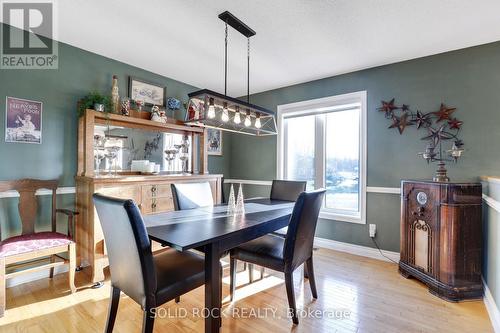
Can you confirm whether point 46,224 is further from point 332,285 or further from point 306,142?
point 306,142

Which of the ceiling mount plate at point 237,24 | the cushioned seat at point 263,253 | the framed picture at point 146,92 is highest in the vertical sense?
the ceiling mount plate at point 237,24

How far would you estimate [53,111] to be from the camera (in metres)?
2.51

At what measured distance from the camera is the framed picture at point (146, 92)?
307cm

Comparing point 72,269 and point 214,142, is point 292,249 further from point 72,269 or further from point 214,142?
point 214,142

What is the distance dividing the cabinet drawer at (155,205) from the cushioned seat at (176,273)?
1.02 m

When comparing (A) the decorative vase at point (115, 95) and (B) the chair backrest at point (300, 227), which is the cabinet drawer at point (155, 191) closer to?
(A) the decorative vase at point (115, 95)

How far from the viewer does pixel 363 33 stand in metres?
2.28

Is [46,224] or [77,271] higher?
[46,224]

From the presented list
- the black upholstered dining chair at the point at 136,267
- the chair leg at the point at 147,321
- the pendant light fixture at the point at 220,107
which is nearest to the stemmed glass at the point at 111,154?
the pendant light fixture at the point at 220,107

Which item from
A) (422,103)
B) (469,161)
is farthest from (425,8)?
(469,161)

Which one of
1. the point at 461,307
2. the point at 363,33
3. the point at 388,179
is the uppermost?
the point at 363,33

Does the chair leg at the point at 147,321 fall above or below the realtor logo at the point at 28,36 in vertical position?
below

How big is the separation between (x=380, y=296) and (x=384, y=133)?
1845 millimetres

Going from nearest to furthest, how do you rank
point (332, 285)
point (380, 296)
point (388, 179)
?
point (380, 296) → point (332, 285) → point (388, 179)
